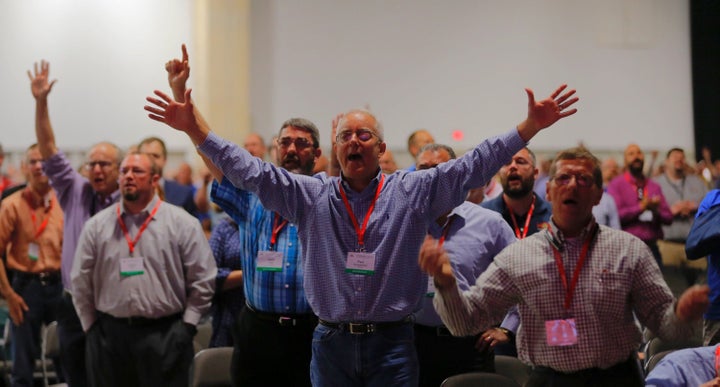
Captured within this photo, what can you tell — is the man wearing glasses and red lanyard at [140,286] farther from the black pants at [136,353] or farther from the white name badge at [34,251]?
the white name badge at [34,251]

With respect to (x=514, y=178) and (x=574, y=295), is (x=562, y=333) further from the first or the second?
(x=514, y=178)

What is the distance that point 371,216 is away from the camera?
10.1 feet

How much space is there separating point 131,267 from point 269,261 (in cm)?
95

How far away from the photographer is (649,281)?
104 inches

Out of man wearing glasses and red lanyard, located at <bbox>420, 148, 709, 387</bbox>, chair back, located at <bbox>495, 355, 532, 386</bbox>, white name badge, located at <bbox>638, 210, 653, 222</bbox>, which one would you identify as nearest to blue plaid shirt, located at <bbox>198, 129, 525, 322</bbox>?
man wearing glasses and red lanyard, located at <bbox>420, 148, 709, 387</bbox>

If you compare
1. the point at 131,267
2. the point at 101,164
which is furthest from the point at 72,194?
the point at 131,267

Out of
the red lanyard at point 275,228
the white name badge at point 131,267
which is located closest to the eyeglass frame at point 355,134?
the red lanyard at point 275,228

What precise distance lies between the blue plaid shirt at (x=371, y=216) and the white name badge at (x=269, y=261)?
63cm

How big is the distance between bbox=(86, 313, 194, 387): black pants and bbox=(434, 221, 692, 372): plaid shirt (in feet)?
6.94

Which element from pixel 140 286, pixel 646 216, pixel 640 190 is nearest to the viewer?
pixel 140 286

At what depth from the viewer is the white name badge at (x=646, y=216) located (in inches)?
293

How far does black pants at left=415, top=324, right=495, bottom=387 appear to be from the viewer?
3.78 m

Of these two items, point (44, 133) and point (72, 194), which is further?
point (72, 194)

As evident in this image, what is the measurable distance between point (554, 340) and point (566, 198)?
1.47 ft
